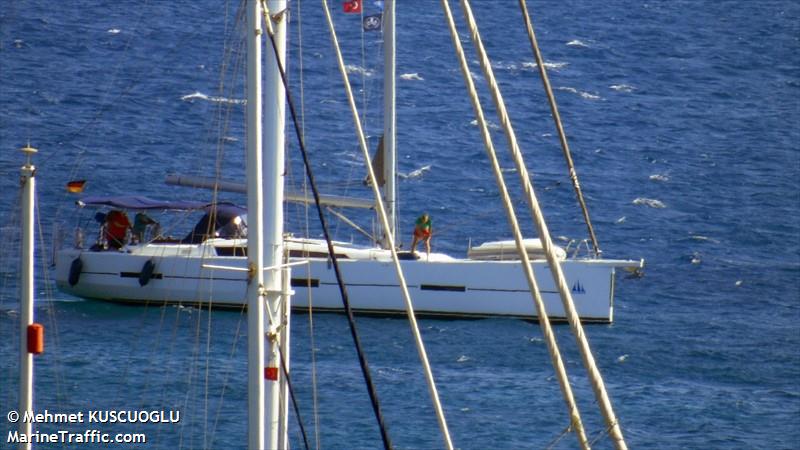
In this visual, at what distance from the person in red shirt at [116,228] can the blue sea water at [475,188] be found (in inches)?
67.7

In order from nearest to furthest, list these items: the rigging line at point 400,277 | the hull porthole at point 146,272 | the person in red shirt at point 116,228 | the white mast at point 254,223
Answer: the rigging line at point 400,277 → the white mast at point 254,223 → the hull porthole at point 146,272 → the person in red shirt at point 116,228

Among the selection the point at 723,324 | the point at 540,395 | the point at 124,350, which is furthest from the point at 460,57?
the point at 723,324

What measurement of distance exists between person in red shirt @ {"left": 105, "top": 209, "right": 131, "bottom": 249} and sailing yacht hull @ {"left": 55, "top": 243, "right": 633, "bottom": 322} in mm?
518

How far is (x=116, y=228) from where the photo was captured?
44688 millimetres

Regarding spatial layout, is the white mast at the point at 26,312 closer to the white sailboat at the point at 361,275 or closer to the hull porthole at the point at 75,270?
the white sailboat at the point at 361,275

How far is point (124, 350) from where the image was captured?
37969mm

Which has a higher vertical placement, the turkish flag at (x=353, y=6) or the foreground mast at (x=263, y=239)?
the foreground mast at (x=263, y=239)

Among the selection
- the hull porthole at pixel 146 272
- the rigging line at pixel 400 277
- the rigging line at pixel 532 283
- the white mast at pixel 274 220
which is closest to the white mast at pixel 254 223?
the white mast at pixel 274 220

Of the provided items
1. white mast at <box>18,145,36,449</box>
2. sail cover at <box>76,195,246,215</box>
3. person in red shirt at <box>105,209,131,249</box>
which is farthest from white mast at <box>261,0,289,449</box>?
person in red shirt at <box>105,209,131,249</box>

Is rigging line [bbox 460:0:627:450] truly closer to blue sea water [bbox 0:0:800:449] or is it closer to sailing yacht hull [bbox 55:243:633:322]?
blue sea water [bbox 0:0:800:449]

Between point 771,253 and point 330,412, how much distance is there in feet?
84.3

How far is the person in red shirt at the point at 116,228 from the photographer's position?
44.6m

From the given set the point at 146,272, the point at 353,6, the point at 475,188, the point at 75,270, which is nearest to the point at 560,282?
the point at 353,6

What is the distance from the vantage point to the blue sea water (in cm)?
3434
